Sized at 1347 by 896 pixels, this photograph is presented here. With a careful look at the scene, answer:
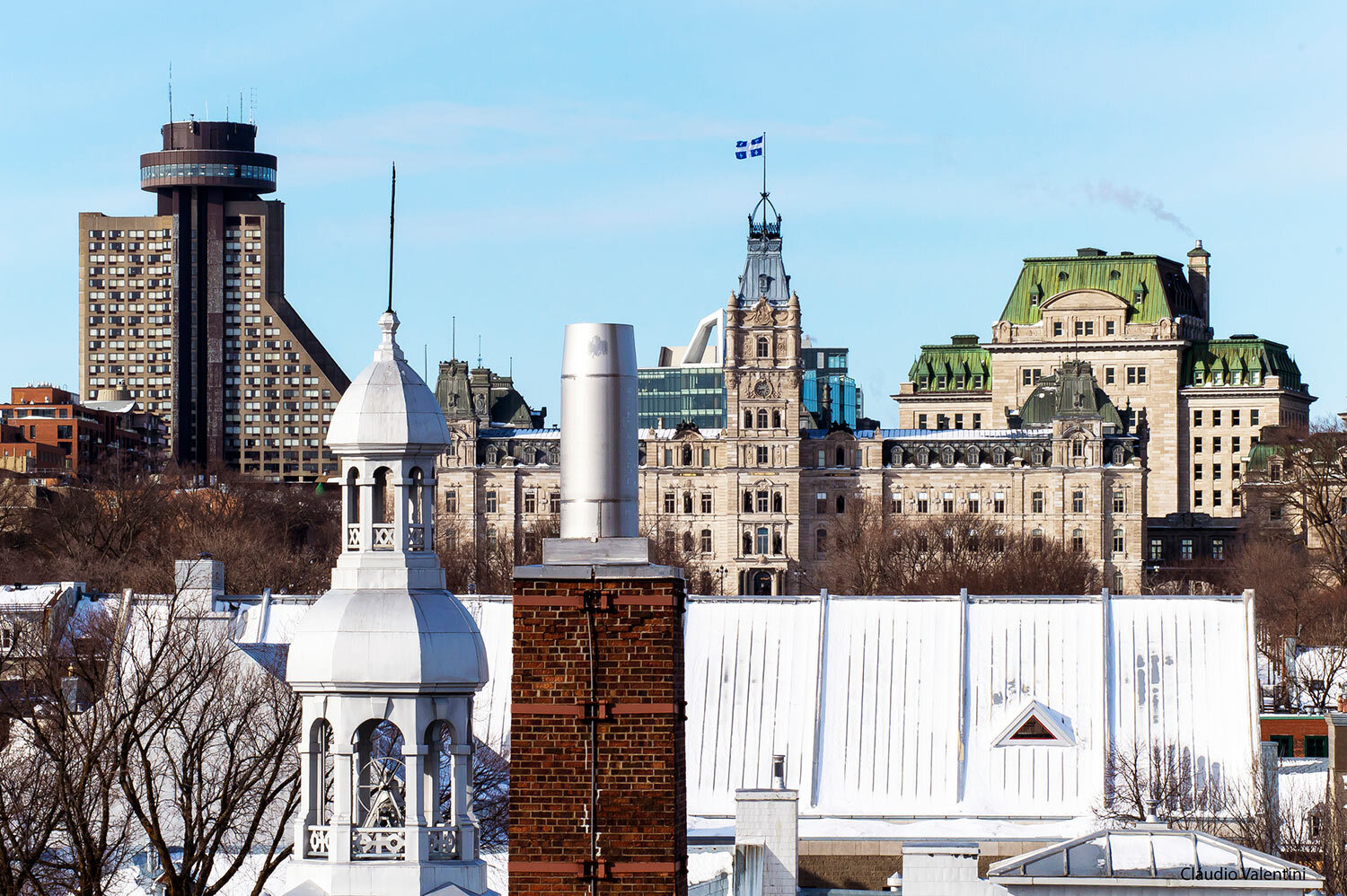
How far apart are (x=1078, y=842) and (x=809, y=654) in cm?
3120

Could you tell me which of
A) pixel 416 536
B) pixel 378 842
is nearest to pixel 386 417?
pixel 416 536

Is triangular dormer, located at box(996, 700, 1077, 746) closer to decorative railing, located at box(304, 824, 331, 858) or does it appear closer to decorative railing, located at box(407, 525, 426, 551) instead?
decorative railing, located at box(407, 525, 426, 551)

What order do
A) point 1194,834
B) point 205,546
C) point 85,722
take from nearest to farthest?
point 1194,834 < point 85,722 < point 205,546

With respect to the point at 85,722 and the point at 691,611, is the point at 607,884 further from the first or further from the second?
the point at 691,611

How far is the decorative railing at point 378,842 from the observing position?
32250 mm

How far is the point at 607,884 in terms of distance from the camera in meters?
26.5

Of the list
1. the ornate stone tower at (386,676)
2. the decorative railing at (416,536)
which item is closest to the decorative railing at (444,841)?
the ornate stone tower at (386,676)

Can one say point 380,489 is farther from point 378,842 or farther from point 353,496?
point 378,842

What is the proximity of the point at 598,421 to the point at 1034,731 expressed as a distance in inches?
→ 1628

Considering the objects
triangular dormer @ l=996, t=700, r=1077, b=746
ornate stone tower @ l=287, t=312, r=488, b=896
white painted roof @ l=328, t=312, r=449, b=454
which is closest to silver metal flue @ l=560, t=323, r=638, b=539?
ornate stone tower @ l=287, t=312, r=488, b=896

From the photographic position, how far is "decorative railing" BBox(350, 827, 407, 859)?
3225 cm

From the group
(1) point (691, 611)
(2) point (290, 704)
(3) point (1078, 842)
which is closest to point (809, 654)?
(1) point (691, 611)

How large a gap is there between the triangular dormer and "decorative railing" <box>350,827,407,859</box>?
3677 centimetres

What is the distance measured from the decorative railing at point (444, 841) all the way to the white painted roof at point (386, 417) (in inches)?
172
